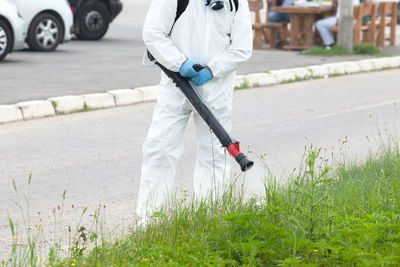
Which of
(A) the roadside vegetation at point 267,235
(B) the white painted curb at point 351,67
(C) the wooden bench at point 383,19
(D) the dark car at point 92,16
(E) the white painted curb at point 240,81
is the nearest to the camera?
(A) the roadside vegetation at point 267,235

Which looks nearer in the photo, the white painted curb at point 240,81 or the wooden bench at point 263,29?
the white painted curb at point 240,81

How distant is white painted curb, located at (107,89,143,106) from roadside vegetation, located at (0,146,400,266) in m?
5.40

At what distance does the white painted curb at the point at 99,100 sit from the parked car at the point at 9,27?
319 centimetres

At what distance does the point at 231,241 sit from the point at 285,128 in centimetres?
496

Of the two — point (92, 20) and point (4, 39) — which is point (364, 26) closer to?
point (92, 20)

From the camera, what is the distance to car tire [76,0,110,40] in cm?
1708

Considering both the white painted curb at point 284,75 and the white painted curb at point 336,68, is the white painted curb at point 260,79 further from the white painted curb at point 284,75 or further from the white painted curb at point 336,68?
the white painted curb at point 336,68

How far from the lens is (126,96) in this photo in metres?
10.2

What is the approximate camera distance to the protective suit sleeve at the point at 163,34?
470cm

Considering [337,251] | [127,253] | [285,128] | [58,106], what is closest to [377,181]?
[337,251]

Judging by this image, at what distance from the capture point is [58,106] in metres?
9.34

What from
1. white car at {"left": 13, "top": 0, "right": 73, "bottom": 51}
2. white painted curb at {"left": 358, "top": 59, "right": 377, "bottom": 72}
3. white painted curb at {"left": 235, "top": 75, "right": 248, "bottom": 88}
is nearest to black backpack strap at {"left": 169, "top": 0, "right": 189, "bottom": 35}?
white painted curb at {"left": 235, "top": 75, "right": 248, "bottom": 88}

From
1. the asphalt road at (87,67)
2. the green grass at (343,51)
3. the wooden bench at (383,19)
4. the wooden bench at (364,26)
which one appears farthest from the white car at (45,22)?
the wooden bench at (383,19)

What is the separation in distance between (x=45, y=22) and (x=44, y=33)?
0.90 ft
